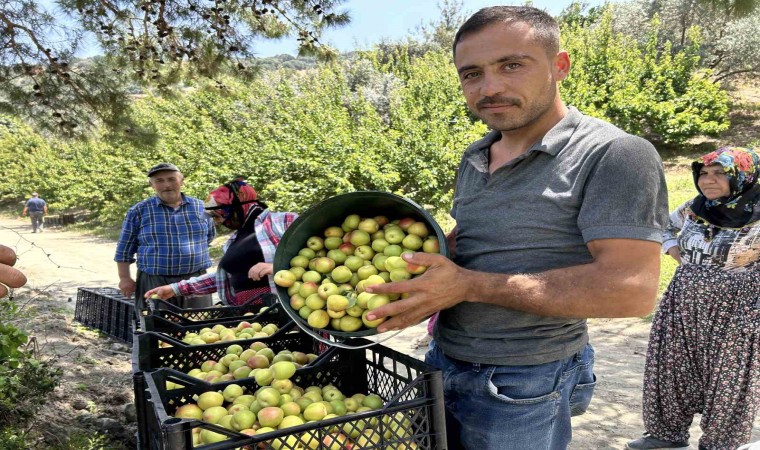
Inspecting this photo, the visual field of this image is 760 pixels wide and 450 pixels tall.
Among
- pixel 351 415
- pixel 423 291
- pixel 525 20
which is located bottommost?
pixel 351 415

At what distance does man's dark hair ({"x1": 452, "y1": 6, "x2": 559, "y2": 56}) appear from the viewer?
59.2 inches

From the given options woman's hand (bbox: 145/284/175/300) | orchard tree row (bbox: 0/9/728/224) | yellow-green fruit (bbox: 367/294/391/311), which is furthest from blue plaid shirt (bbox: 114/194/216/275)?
orchard tree row (bbox: 0/9/728/224)

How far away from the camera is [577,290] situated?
131 centimetres

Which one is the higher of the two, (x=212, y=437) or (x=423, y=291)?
(x=423, y=291)

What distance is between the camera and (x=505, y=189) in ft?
5.10

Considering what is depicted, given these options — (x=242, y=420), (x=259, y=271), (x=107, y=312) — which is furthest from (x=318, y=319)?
(x=107, y=312)

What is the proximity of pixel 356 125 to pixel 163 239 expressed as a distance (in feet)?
44.1

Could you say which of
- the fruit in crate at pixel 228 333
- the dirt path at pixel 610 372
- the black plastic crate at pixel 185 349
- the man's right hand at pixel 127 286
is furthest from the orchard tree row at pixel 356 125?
the black plastic crate at pixel 185 349

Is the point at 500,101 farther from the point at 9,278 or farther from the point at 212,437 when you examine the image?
the point at 9,278

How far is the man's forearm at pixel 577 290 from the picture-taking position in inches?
51.0

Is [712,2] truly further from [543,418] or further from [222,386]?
[222,386]

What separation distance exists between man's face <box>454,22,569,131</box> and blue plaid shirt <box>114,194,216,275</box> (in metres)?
4.24

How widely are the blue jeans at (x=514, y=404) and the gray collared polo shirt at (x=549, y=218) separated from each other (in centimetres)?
4

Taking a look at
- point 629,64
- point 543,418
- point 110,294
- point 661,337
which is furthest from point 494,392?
point 629,64
